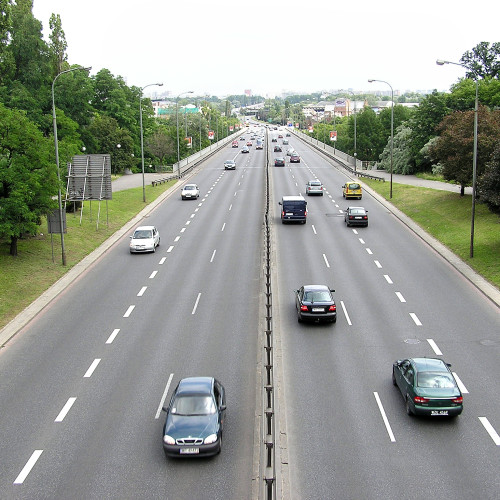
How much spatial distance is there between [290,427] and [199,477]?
3.51 meters

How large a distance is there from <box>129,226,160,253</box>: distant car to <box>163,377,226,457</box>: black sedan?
2304 centimetres

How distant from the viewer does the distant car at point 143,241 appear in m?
40.0

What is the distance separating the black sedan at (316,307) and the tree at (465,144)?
82.6 ft

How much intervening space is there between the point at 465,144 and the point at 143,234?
2545 cm

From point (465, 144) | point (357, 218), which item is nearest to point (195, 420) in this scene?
point (357, 218)

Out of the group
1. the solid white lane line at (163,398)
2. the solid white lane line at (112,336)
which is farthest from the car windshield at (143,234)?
the solid white lane line at (163,398)

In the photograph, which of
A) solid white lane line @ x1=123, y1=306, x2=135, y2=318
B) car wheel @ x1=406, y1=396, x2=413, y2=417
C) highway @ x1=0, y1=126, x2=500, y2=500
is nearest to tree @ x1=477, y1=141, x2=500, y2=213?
highway @ x1=0, y1=126, x2=500, y2=500

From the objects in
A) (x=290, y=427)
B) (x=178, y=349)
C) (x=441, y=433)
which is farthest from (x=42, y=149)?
(x=441, y=433)

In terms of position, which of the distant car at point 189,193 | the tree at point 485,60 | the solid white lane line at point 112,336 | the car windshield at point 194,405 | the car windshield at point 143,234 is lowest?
the solid white lane line at point 112,336

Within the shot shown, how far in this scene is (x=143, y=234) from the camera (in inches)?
1609

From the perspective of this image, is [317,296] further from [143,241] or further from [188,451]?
[143,241]

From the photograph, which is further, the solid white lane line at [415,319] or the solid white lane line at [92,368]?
the solid white lane line at [415,319]

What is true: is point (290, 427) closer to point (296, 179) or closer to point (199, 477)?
point (199, 477)

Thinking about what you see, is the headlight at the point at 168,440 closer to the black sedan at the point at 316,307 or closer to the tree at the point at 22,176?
the black sedan at the point at 316,307
